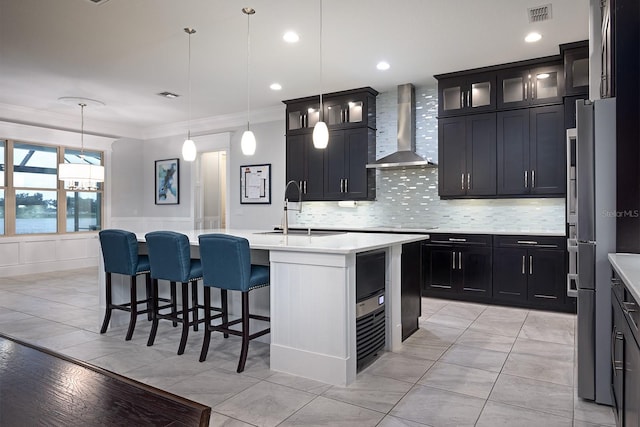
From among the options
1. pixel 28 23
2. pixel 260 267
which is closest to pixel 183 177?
pixel 28 23

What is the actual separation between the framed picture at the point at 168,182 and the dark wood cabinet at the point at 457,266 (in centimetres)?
542

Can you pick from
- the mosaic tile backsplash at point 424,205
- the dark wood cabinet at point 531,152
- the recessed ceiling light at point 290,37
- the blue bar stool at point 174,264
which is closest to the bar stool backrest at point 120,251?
the blue bar stool at point 174,264

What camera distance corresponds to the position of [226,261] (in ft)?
9.55

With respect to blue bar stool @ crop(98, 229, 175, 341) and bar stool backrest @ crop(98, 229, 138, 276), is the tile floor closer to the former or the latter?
blue bar stool @ crop(98, 229, 175, 341)

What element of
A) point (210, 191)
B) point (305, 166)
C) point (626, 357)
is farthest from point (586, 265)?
point (210, 191)

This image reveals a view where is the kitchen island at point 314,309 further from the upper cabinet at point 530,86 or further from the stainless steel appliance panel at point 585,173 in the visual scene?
the upper cabinet at point 530,86

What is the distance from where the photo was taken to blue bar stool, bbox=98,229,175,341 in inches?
140

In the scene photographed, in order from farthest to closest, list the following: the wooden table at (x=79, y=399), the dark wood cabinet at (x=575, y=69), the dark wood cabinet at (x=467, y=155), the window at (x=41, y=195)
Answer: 1. the window at (x=41, y=195)
2. the dark wood cabinet at (x=467, y=155)
3. the dark wood cabinet at (x=575, y=69)
4. the wooden table at (x=79, y=399)

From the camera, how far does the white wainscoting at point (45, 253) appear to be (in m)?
6.93

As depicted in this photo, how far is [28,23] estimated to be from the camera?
3857 millimetres

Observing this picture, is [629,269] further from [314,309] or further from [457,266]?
[457,266]

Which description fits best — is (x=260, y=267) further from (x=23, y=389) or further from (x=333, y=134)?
(x=333, y=134)

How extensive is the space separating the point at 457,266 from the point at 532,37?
2637 millimetres

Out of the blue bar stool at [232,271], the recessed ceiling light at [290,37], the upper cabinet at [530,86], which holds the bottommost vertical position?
the blue bar stool at [232,271]
